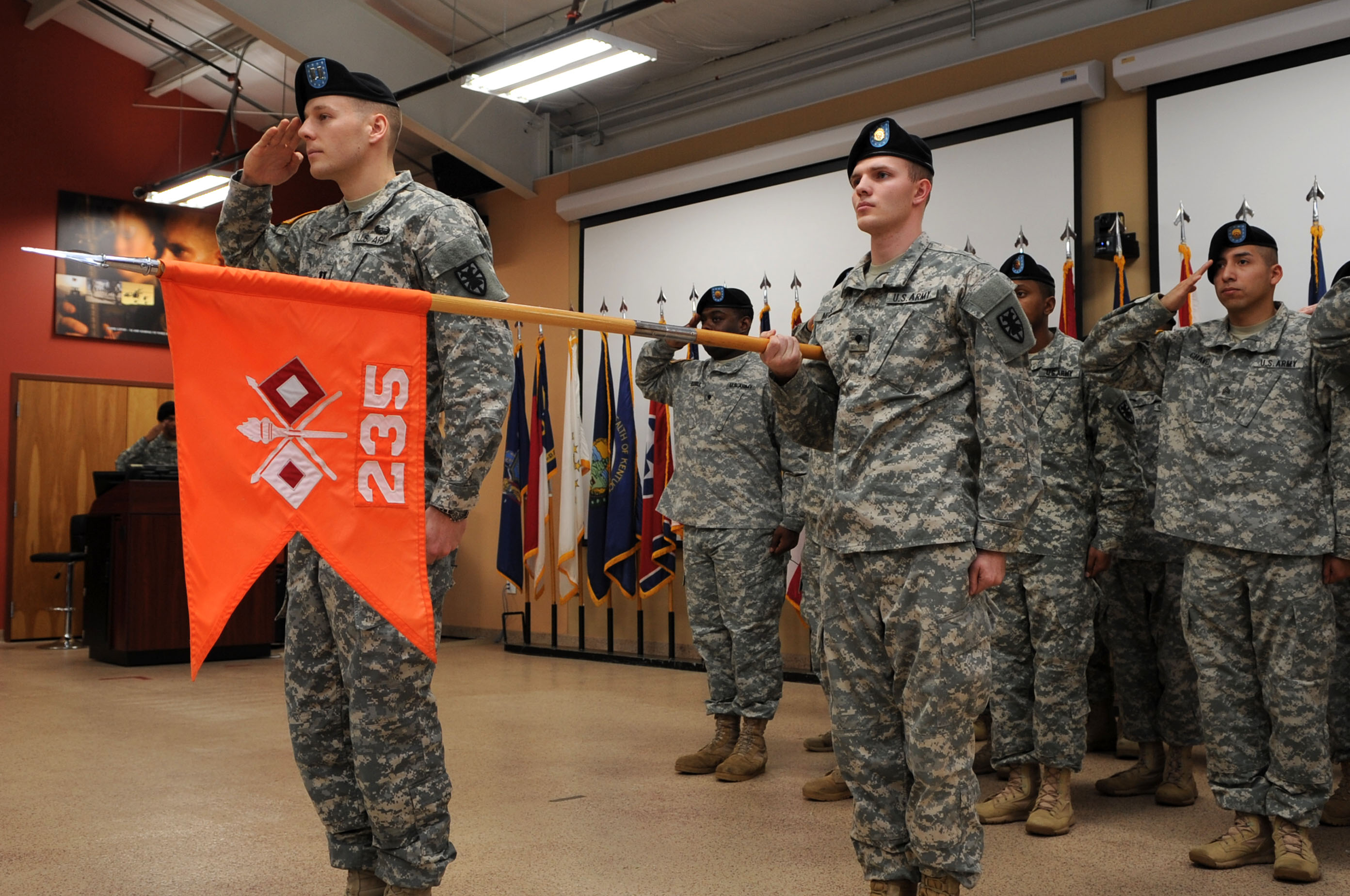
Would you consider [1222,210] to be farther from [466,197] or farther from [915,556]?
[466,197]

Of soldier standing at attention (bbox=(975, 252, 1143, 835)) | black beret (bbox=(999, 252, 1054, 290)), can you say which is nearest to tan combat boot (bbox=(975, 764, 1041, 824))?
soldier standing at attention (bbox=(975, 252, 1143, 835))

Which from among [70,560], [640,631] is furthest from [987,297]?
[70,560]

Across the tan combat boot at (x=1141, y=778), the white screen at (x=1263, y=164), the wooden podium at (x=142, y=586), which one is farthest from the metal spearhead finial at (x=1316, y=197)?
the wooden podium at (x=142, y=586)

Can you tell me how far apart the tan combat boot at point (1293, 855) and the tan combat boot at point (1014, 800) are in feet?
2.11

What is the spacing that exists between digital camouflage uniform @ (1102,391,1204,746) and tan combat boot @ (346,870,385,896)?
2505mm

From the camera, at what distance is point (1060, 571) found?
10.5 feet

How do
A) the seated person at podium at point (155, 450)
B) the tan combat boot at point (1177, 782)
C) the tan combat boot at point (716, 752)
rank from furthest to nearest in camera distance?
the seated person at podium at point (155, 450), the tan combat boot at point (716, 752), the tan combat boot at point (1177, 782)

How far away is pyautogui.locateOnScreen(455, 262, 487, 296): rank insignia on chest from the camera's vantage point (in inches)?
79.9

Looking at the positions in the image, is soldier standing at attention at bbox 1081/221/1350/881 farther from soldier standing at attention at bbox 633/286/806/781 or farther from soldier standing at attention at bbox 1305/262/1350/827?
soldier standing at attention at bbox 633/286/806/781

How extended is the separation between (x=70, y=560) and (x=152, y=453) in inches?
37.6

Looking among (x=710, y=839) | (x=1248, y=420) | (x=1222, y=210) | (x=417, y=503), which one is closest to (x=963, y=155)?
(x=1222, y=210)

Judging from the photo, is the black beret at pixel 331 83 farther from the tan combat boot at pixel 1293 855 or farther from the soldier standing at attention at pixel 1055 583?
the tan combat boot at pixel 1293 855

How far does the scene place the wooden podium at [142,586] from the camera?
22.0ft

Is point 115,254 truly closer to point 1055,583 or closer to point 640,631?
point 640,631
